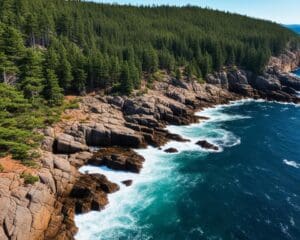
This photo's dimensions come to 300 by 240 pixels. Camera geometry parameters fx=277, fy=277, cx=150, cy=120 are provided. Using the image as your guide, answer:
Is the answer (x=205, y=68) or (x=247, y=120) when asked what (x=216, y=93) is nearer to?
(x=205, y=68)

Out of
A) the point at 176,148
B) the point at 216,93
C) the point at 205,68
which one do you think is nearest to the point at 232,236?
the point at 176,148

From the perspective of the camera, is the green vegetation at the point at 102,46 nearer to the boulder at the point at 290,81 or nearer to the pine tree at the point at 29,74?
the pine tree at the point at 29,74

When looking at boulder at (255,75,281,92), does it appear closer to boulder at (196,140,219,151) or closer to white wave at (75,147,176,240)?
boulder at (196,140,219,151)

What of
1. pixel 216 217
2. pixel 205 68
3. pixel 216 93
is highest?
pixel 205 68

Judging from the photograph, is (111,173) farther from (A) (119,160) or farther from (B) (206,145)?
(B) (206,145)

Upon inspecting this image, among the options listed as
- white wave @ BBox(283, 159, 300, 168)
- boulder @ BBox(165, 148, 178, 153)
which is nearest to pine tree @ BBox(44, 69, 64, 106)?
boulder @ BBox(165, 148, 178, 153)

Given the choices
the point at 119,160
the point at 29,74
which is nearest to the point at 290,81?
the point at 119,160
